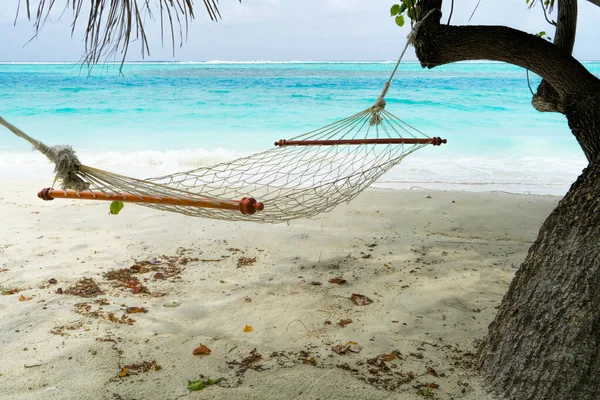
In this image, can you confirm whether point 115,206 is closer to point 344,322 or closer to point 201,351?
→ point 201,351

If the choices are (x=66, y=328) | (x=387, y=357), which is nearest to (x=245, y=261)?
(x=66, y=328)

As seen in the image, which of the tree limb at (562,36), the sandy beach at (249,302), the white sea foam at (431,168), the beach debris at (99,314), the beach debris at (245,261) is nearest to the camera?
the sandy beach at (249,302)

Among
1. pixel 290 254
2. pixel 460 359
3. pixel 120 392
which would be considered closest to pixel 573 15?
pixel 460 359

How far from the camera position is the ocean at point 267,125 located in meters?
5.09

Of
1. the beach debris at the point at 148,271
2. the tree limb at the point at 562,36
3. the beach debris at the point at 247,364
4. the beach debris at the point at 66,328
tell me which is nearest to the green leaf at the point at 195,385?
the beach debris at the point at 247,364

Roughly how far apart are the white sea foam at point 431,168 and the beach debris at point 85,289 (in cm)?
261

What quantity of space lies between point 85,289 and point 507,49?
1.63m

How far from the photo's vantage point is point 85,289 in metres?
1.94

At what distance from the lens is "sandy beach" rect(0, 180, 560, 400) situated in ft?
4.50

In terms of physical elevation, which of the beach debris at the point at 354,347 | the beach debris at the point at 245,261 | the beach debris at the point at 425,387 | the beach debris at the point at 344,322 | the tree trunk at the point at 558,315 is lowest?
the beach debris at the point at 354,347

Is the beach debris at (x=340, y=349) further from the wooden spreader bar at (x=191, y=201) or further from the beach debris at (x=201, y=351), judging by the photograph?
the wooden spreader bar at (x=191, y=201)

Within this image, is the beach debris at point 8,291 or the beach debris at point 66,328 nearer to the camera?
the beach debris at point 66,328

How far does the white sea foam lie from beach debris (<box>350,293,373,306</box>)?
2484 mm

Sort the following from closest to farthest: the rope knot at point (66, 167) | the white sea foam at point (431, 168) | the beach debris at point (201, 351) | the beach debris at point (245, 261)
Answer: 1. the rope knot at point (66, 167)
2. the beach debris at point (201, 351)
3. the beach debris at point (245, 261)
4. the white sea foam at point (431, 168)
